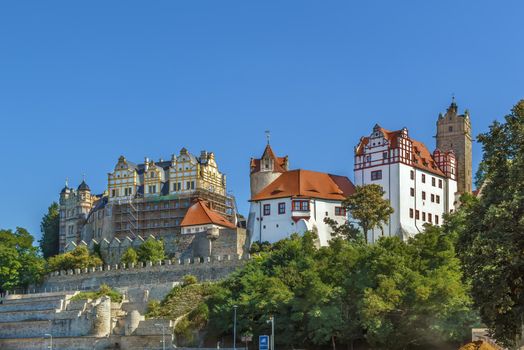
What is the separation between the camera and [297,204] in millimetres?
78938

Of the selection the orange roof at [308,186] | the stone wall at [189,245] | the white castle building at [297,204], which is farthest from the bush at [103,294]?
the orange roof at [308,186]

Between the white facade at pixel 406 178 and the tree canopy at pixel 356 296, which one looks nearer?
the tree canopy at pixel 356 296

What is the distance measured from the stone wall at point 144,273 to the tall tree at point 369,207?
9531 millimetres

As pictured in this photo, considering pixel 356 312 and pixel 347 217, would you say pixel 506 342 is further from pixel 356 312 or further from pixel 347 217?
pixel 347 217

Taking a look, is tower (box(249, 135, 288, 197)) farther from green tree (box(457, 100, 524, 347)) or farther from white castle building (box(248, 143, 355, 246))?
green tree (box(457, 100, 524, 347))

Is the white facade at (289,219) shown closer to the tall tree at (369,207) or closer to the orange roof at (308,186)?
the orange roof at (308,186)

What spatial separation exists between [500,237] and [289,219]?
45651 millimetres

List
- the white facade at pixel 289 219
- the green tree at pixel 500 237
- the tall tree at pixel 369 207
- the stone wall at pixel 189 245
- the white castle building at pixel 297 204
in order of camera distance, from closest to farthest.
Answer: the green tree at pixel 500 237, the tall tree at pixel 369 207, the white facade at pixel 289 219, the white castle building at pixel 297 204, the stone wall at pixel 189 245

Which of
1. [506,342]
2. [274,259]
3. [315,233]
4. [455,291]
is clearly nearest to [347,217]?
[315,233]

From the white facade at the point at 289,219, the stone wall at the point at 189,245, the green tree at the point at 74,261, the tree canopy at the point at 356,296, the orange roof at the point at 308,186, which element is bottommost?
the tree canopy at the point at 356,296

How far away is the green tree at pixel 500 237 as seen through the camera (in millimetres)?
33781

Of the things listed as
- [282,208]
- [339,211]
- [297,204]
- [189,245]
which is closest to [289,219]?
[282,208]

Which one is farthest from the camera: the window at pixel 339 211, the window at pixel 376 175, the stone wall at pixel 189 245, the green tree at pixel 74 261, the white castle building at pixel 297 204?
the green tree at pixel 74 261

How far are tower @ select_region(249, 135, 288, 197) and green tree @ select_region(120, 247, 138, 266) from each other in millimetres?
11735
